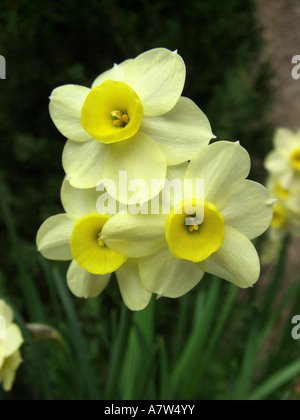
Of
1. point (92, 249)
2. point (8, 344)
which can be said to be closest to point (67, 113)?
point (92, 249)

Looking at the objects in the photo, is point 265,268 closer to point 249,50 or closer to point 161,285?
point 249,50

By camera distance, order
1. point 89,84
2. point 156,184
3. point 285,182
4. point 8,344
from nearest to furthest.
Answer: point 156,184, point 8,344, point 285,182, point 89,84

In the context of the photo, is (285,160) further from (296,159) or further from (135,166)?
(135,166)

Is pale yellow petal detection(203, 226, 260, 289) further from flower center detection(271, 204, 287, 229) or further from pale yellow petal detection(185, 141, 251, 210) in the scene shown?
flower center detection(271, 204, 287, 229)

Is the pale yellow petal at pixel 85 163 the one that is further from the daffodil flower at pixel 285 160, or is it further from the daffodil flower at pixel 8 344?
the daffodil flower at pixel 285 160

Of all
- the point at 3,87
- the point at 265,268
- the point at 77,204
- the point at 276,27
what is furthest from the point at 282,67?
the point at 77,204

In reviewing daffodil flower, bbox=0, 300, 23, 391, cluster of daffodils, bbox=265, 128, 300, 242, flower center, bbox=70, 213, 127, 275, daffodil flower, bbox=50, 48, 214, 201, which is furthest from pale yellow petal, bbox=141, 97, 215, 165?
cluster of daffodils, bbox=265, 128, 300, 242

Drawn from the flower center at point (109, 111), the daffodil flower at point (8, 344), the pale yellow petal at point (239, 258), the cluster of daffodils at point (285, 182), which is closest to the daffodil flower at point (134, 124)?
the flower center at point (109, 111)
